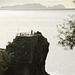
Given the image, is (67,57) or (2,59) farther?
(67,57)

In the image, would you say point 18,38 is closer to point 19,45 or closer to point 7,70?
point 19,45

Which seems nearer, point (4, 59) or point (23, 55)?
point (4, 59)

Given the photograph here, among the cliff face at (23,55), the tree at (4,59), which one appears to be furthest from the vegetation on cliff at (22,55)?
→ the tree at (4,59)

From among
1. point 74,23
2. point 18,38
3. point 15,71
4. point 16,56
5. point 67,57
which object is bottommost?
point 67,57

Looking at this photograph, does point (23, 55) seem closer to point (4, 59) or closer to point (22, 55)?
point (22, 55)

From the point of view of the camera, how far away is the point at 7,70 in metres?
41.9

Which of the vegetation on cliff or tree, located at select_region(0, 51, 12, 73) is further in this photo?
the vegetation on cliff

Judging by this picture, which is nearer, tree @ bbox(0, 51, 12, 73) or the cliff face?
tree @ bbox(0, 51, 12, 73)

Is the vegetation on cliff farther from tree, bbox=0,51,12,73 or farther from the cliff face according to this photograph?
tree, bbox=0,51,12,73

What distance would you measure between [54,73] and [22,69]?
52.8m

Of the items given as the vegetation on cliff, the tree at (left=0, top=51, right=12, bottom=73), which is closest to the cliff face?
the vegetation on cliff

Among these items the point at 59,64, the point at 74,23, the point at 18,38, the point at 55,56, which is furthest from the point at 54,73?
the point at 74,23

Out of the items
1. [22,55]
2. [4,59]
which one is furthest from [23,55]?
[4,59]

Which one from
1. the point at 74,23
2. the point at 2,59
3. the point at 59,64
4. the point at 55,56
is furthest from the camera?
the point at 55,56
